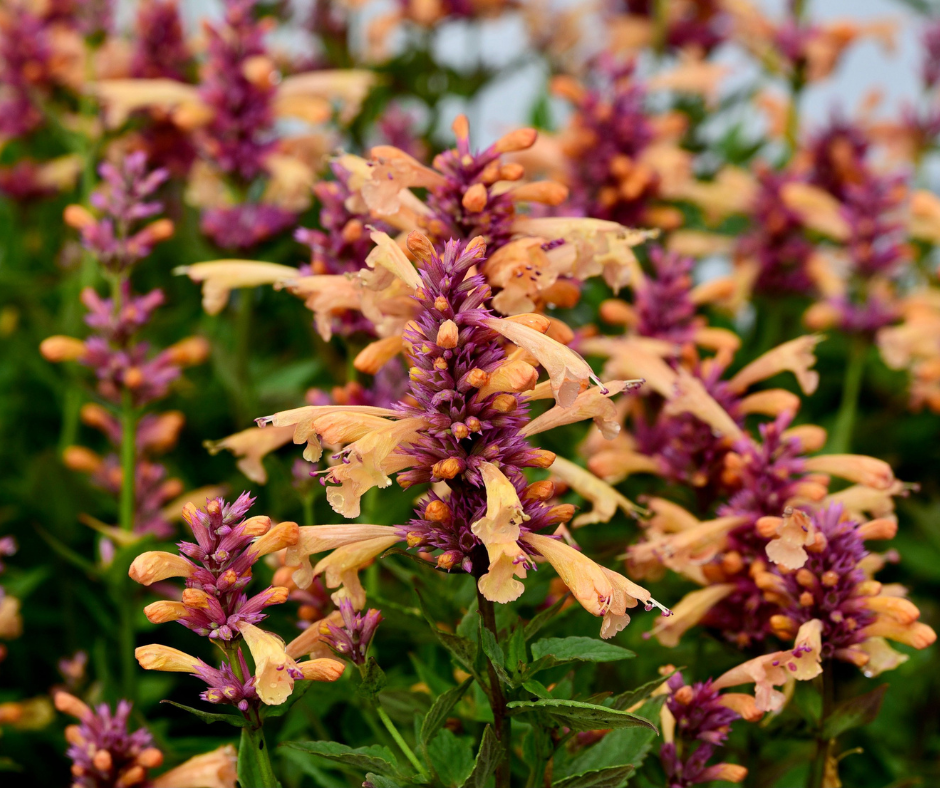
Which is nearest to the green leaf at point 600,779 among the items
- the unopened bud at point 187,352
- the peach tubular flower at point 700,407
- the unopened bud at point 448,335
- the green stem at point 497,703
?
the green stem at point 497,703

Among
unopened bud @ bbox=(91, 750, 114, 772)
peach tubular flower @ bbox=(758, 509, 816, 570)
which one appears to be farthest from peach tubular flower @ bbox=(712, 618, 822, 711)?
unopened bud @ bbox=(91, 750, 114, 772)

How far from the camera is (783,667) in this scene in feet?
3.22

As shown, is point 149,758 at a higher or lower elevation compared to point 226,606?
lower

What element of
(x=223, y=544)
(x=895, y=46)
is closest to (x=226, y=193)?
(x=223, y=544)

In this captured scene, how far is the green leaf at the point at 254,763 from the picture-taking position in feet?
2.82

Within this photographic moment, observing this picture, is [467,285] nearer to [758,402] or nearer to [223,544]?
[223,544]

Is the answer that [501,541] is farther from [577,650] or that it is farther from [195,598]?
[195,598]

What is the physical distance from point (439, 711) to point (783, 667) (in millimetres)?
347

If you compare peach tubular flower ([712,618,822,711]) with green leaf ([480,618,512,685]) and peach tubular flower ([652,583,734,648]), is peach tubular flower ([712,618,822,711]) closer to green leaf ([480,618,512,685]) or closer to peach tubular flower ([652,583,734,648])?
peach tubular flower ([652,583,734,648])

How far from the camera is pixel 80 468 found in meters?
1.66

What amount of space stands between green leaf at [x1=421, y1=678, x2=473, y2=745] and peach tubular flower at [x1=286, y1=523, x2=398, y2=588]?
0.48ft

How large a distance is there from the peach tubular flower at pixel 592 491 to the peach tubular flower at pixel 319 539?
28 cm

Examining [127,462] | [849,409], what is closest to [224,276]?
[127,462]

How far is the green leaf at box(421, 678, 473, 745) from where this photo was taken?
84cm
